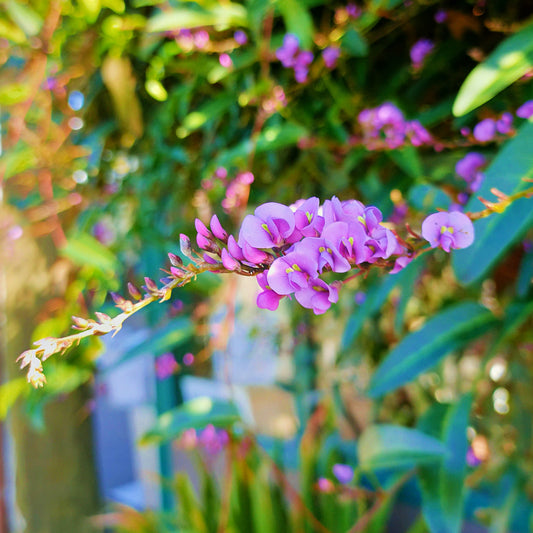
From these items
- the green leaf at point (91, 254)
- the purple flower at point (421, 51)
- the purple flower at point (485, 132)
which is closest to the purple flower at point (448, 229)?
the purple flower at point (485, 132)

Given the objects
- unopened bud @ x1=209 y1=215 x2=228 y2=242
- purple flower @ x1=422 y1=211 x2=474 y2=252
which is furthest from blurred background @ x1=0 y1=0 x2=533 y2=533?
unopened bud @ x1=209 y1=215 x2=228 y2=242

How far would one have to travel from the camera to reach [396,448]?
2.27ft

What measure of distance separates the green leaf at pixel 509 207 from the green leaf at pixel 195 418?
0.51m

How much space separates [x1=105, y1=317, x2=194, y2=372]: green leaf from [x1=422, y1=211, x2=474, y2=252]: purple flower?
2.33ft

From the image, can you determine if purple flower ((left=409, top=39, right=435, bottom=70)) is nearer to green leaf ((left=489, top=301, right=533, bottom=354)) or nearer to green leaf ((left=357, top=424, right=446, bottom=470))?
green leaf ((left=489, top=301, right=533, bottom=354))

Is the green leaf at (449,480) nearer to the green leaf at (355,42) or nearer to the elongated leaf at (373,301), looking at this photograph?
the elongated leaf at (373,301)

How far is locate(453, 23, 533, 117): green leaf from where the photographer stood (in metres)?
0.50

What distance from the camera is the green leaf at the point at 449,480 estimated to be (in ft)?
2.04

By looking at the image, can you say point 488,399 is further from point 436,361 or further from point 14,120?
point 14,120

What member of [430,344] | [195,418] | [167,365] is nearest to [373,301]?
[430,344]

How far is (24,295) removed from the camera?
53.8 inches

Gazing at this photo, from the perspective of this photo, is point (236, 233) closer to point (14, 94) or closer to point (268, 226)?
point (14, 94)

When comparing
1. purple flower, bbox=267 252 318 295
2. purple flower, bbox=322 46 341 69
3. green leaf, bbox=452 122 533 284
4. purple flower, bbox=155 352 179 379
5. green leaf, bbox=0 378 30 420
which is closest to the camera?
purple flower, bbox=267 252 318 295

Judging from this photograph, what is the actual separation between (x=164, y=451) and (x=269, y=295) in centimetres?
151
